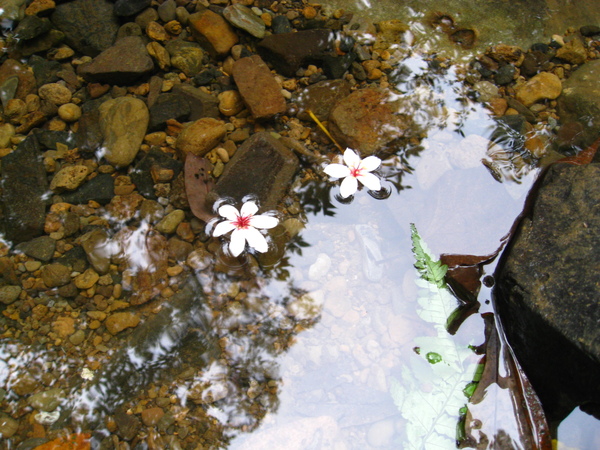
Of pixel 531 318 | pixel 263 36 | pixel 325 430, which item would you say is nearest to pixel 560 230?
pixel 531 318

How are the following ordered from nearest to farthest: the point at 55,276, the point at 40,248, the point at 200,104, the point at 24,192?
the point at 55,276, the point at 40,248, the point at 24,192, the point at 200,104

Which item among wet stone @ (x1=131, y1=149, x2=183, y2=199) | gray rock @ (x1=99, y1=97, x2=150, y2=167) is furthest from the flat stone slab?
gray rock @ (x1=99, y1=97, x2=150, y2=167)

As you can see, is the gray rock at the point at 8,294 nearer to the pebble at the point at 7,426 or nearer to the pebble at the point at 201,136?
the pebble at the point at 7,426

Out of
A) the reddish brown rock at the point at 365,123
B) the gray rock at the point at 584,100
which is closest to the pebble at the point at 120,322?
the reddish brown rock at the point at 365,123

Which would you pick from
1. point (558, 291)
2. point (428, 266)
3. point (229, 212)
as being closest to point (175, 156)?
point (229, 212)

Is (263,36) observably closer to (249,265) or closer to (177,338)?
(249,265)

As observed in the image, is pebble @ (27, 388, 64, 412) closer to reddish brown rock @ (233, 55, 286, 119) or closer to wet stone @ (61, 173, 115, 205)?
wet stone @ (61, 173, 115, 205)

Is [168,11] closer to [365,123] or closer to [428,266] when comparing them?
[365,123]
